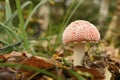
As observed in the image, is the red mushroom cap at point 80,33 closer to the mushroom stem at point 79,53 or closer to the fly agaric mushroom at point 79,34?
the fly agaric mushroom at point 79,34

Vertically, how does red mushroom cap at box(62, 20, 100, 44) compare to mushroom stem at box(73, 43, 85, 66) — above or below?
above

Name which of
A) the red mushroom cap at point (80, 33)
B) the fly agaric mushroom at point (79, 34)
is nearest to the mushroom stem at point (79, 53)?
the fly agaric mushroom at point (79, 34)

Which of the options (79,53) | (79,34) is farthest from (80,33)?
(79,53)

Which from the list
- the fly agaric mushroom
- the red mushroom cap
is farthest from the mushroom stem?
the red mushroom cap

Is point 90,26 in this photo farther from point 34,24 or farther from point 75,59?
point 34,24

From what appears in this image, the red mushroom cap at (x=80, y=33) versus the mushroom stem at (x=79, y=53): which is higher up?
the red mushroom cap at (x=80, y=33)

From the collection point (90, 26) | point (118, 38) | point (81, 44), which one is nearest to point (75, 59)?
point (81, 44)

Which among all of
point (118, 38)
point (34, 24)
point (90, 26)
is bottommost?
point (90, 26)

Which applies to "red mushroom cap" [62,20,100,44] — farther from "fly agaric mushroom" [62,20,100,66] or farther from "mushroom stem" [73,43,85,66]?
"mushroom stem" [73,43,85,66]
